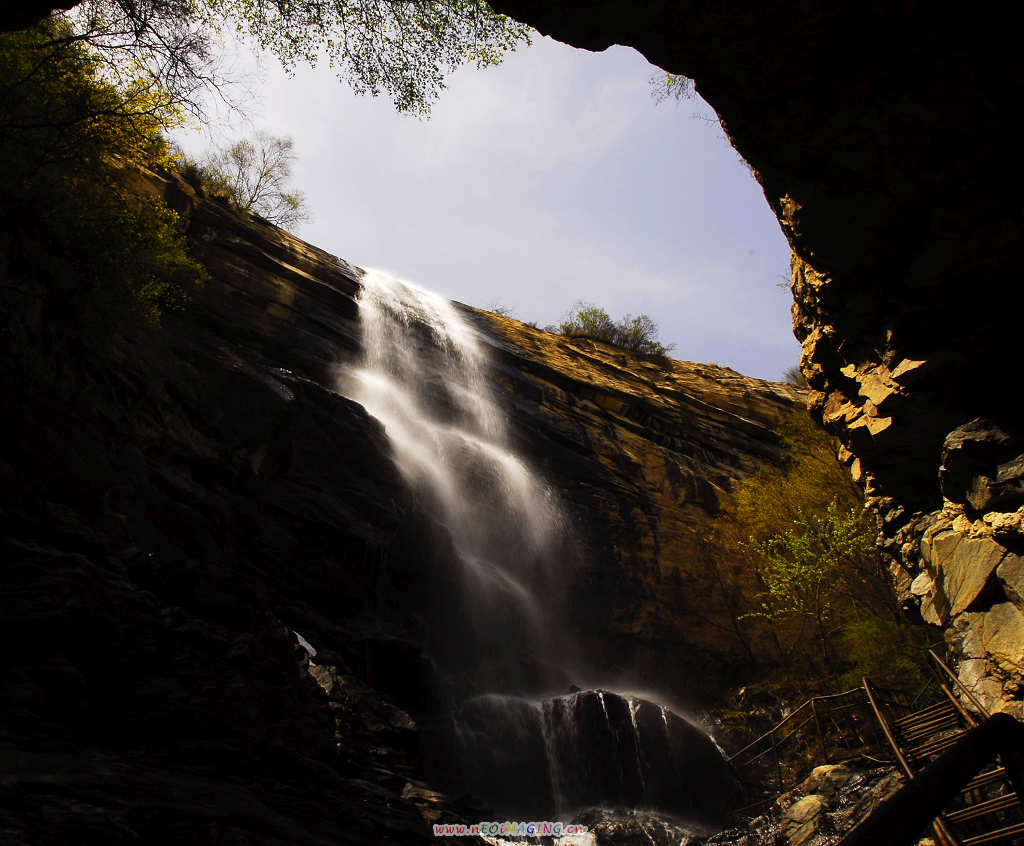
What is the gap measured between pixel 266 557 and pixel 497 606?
7.57 metres

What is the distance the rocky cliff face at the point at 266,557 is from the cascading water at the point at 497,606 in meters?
1.03

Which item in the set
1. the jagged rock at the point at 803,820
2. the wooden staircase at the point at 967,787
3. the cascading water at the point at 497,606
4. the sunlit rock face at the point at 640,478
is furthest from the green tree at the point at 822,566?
the wooden staircase at the point at 967,787

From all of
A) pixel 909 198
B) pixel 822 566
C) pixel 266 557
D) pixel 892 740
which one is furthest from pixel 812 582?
pixel 266 557

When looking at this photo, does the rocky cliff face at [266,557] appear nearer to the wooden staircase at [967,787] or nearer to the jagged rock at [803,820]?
the wooden staircase at [967,787]

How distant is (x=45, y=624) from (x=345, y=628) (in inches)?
356

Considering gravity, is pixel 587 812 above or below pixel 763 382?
below

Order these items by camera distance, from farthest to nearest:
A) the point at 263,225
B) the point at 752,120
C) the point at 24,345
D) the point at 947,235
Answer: the point at 263,225 → the point at 24,345 → the point at 752,120 → the point at 947,235

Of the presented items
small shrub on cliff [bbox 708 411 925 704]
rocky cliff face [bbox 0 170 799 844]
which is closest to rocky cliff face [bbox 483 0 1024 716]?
rocky cliff face [bbox 0 170 799 844]

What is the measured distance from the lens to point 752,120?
810 cm

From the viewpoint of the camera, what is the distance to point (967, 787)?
4516 millimetres

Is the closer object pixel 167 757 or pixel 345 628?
pixel 167 757

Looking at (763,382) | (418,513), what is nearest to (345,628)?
(418,513)

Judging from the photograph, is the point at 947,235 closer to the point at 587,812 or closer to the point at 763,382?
the point at 587,812

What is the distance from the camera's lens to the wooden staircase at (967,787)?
19.6 ft
